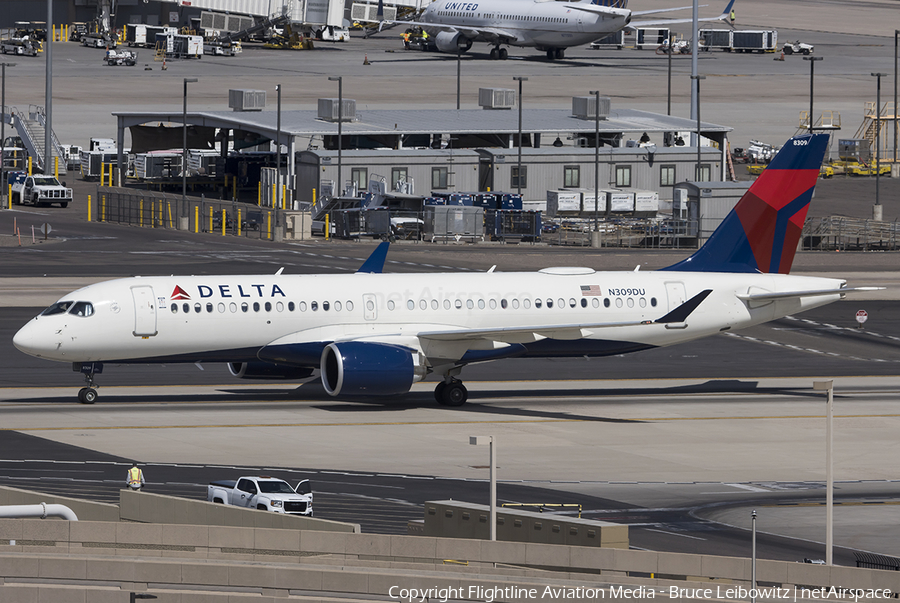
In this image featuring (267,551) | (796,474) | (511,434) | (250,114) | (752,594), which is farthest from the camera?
(250,114)

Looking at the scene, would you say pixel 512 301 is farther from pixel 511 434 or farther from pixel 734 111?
pixel 734 111

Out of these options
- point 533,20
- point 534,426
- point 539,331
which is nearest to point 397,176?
point 539,331

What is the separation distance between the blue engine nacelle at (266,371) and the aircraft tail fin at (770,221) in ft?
50.6

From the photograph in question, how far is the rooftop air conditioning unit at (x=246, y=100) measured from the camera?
132 m

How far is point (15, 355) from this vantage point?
218 feet

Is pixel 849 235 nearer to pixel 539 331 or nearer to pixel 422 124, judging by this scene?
pixel 422 124

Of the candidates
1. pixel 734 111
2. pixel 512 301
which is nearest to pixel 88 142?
pixel 734 111

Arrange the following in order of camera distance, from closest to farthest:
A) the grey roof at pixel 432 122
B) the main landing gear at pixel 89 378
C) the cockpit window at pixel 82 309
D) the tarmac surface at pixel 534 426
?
the tarmac surface at pixel 534 426 < the cockpit window at pixel 82 309 < the main landing gear at pixel 89 378 < the grey roof at pixel 432 122

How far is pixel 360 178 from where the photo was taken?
11862 centimetres

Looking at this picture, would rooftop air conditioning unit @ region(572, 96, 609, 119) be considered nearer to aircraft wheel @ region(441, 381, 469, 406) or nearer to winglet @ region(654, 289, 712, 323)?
winglet @ region(654, 289, 712, 323)

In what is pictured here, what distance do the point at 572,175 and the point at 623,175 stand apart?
4432mm

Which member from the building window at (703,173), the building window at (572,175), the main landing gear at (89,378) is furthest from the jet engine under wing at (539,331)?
the building window at (703,173)

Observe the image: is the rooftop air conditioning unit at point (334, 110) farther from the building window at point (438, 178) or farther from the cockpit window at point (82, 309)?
the cockpit window at point (82, 309)

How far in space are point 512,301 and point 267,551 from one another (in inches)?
1145
